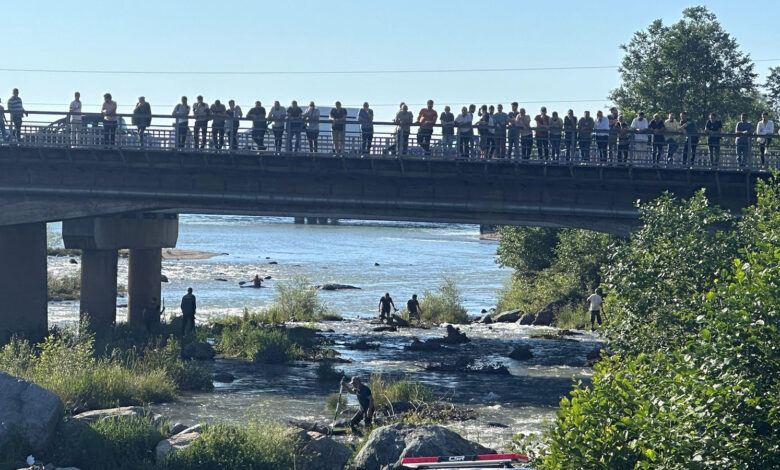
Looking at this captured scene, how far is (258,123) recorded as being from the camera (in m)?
33.7

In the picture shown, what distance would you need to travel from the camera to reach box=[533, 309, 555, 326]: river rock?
153ft

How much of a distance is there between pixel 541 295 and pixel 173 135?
72.5ft

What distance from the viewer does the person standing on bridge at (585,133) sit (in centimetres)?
3116

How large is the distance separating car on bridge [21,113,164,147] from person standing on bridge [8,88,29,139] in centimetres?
27

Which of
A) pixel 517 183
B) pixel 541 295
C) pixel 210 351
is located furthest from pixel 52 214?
pixel 541 295

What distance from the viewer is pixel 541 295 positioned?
1970 inches

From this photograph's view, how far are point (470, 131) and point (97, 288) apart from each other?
15617mm

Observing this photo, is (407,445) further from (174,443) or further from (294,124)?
(294,124)

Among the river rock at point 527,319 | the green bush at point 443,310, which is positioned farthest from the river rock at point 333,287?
the river rock at point 527,319

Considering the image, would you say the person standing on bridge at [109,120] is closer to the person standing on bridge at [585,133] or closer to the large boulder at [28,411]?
the person standing on bridge at [585,133]

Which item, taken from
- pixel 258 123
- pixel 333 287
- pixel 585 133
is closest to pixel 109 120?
pixel 258 123

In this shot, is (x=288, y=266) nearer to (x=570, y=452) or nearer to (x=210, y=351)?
(x=210, y=351)

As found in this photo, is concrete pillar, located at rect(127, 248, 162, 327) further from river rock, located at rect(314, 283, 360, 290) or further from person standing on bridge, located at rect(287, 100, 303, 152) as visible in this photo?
river rock, located at rect(314, 283, 360, 290)

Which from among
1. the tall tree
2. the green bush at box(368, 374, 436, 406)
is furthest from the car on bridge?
the tall tree
